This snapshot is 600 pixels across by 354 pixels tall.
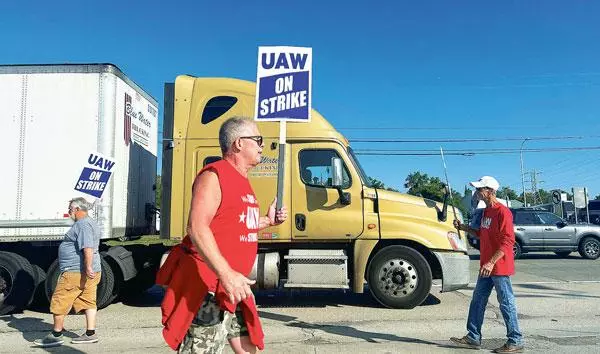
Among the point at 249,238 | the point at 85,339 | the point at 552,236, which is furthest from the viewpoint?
the point at 552,236

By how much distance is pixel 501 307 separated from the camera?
530cm

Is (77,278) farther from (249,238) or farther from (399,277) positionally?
(399,277)

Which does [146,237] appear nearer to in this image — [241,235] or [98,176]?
[98,176]

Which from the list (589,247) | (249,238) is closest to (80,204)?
(249,238)

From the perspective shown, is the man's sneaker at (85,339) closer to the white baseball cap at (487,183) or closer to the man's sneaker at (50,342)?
the man's sneaker at (50,342)

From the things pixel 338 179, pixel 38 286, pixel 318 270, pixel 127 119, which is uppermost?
pixel 127 119

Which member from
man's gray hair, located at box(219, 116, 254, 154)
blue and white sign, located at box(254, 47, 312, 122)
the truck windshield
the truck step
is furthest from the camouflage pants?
the truck windshield

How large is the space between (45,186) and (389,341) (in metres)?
5.26

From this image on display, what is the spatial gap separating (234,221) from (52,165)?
5968 millimetres

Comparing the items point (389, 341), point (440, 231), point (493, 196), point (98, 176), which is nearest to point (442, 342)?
point (389, 341)

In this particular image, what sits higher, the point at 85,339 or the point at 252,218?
the point at 252,218

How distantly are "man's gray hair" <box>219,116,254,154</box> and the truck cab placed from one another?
504 centimetres

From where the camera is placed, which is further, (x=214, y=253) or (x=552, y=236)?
(x=552, y=236)

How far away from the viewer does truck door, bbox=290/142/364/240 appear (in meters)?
7.89
